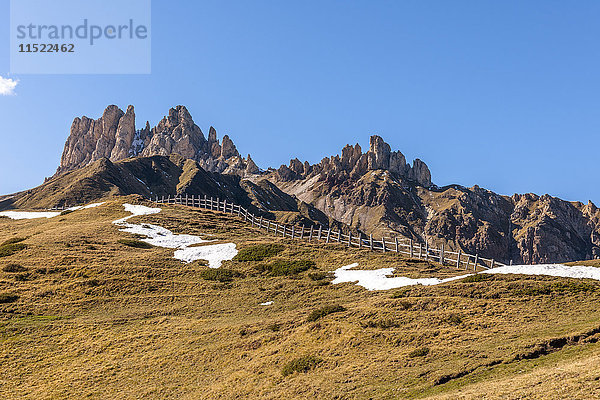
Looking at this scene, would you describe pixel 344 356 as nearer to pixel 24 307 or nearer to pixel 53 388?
pixel 53 388

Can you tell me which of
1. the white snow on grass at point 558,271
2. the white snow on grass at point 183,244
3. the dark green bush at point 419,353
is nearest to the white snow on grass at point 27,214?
the white snow on grass at point 183,244

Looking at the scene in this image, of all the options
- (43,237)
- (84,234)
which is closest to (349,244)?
(84,234)

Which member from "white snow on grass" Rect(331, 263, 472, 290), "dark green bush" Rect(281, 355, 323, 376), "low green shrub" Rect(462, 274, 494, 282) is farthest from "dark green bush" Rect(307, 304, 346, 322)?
"low green shrub" Rect(462, 274, 494, 282)

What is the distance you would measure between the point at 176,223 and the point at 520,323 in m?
52.1

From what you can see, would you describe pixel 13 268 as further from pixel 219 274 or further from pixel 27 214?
pixel 27 214

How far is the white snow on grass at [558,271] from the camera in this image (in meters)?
27.8

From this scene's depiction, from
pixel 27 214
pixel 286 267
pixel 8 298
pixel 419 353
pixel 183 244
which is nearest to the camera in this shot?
pixel 419 353

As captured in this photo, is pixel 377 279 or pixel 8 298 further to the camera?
pixel 377 279

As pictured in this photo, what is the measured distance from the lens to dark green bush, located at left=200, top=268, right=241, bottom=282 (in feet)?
129

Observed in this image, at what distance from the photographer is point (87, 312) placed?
32969mm

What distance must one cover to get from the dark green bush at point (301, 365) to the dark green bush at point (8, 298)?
25377 millimetres

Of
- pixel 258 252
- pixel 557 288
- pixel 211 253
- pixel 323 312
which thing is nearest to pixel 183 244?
pixel 211 253

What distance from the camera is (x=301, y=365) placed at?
20.4 metres

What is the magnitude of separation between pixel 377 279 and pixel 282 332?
38.5 feet
